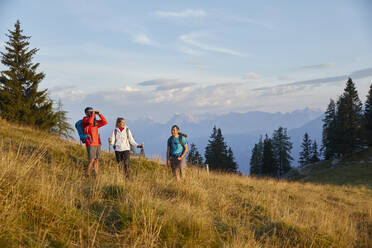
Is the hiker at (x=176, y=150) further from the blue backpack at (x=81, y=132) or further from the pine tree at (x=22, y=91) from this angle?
the pine tree at (x=22, y=91)

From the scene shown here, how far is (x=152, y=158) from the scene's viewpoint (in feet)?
43.3

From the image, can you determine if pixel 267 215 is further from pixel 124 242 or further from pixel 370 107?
pixel 370 107

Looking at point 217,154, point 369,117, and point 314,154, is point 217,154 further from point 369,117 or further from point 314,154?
point 314,154

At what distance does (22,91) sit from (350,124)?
48.0 m

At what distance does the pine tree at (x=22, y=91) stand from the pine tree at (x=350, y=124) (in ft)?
144

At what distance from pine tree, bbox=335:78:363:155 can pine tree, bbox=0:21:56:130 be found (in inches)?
1726

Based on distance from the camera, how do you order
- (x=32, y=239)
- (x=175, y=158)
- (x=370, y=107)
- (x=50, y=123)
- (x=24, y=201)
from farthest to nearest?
(x=370, y=107), (x=50, y=123), (x=175, y=158), (x=24, y=201), (x=32, y=239)

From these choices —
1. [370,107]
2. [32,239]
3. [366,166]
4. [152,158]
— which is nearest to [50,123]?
[152,158]

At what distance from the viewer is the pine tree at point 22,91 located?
25.9 meters

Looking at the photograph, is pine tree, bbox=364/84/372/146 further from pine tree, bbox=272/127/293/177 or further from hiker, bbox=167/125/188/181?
hiker, bbox=167/125/188/181

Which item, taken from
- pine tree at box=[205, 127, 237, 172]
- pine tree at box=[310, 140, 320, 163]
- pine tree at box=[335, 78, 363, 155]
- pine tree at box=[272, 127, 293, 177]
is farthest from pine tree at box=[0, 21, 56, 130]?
pine tree at box=[310, 140, 320, 163]

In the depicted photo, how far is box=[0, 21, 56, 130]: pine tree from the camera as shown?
25906mm

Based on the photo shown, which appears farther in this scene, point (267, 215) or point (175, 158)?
point (175, 158)

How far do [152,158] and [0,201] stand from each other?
33.8 ft
